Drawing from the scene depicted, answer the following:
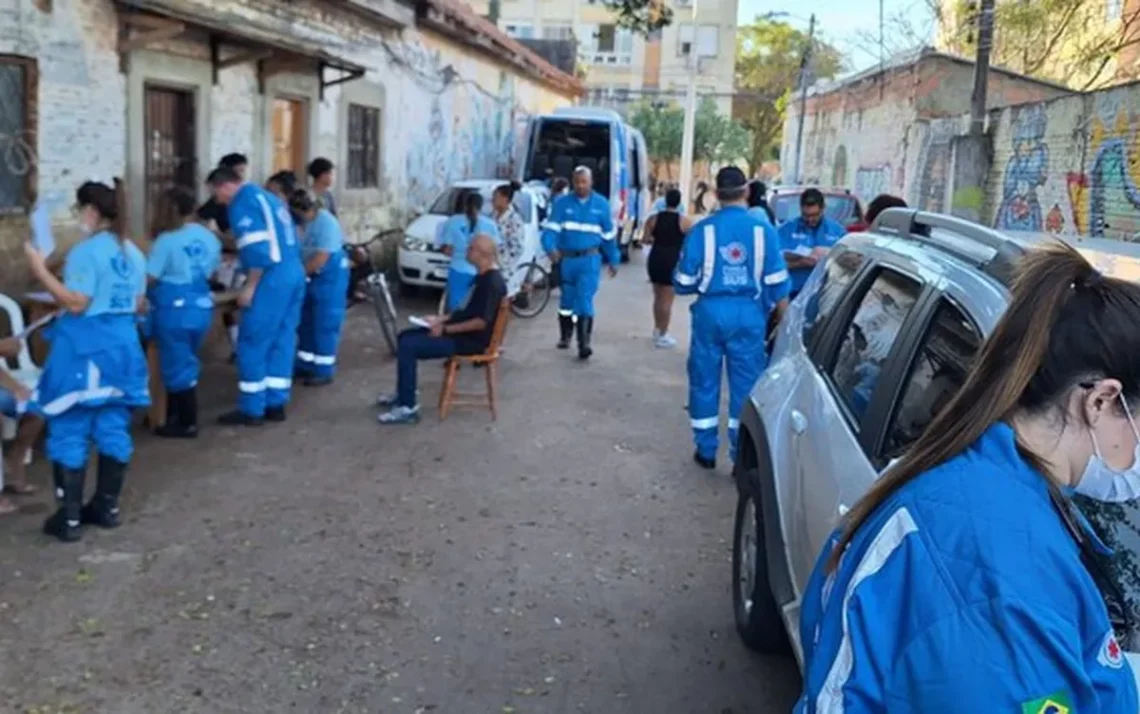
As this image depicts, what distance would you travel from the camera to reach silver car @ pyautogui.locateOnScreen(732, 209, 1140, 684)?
9.77ft

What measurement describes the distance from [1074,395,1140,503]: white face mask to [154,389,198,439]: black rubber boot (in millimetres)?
6820

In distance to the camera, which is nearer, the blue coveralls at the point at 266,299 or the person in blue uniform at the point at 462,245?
the blue coveralls at the point at 266,299

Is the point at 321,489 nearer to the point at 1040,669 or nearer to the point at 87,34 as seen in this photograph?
the point at 87,34

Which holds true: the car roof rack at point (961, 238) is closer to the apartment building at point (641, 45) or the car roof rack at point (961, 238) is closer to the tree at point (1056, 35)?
the tree at point (1056, 35)

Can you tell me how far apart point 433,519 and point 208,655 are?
1968 millimetres

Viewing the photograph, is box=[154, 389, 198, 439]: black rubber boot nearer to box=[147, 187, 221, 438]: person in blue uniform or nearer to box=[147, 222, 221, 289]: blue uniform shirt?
box=[147, 187, 221, 438]: person in blue uniform

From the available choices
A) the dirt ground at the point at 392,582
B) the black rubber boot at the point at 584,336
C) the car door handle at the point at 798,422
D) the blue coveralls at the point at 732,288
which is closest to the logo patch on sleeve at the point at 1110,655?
the car door handle at the point at 798,422

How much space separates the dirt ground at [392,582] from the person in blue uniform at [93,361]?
334mm

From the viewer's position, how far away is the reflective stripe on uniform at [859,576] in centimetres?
154

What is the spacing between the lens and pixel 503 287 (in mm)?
8547

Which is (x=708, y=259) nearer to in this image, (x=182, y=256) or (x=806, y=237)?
(x=806, y=237)

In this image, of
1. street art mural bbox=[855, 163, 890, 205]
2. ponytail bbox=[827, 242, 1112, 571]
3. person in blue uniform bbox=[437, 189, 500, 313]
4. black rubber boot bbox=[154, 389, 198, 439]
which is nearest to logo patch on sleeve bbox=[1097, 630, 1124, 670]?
ponytail bbox=[827, 242, 1112, 571]

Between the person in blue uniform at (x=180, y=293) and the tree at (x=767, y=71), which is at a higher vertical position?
the tree at (x=767, y=71)

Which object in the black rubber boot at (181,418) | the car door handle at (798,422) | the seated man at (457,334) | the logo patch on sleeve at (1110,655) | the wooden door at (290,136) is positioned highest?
A: the wooden door at (290,136)
